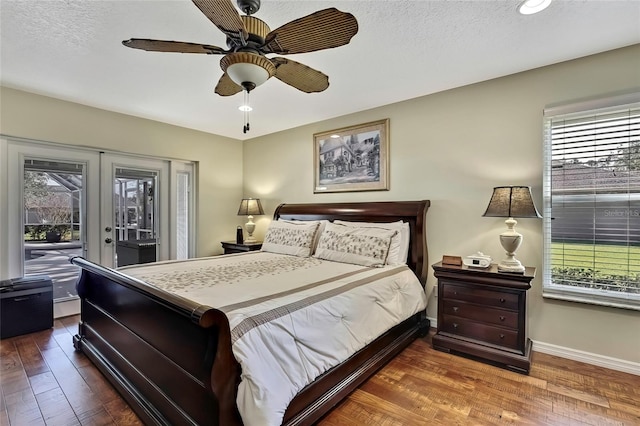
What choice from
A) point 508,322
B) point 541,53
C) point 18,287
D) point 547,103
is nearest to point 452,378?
point 508,322

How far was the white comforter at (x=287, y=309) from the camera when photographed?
1380 millimetres

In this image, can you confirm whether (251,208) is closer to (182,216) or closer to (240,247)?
(240,247)

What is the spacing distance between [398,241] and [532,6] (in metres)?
2.03

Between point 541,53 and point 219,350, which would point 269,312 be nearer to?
point 219,350

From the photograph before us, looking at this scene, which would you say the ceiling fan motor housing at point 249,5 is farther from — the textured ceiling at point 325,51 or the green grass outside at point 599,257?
the green grass outside at point 599,257

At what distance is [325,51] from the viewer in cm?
238

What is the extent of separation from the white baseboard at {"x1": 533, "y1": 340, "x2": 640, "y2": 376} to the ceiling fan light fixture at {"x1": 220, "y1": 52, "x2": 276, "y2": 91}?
10.2 ft

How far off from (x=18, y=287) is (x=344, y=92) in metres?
3.81

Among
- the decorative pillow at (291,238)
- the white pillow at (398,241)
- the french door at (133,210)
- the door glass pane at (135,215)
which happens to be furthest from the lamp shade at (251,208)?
the white pillow at (398,241)

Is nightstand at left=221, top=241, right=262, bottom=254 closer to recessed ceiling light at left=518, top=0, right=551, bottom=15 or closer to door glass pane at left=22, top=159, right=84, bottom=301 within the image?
door glass pane at left=22, top=159, right=84, bottom=301

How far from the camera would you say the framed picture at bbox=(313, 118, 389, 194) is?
3.62 meters

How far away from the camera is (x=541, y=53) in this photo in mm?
2426

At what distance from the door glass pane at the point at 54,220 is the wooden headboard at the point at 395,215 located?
9.05 feet

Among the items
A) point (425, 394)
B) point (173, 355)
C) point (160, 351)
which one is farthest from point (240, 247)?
point (425, 394)
